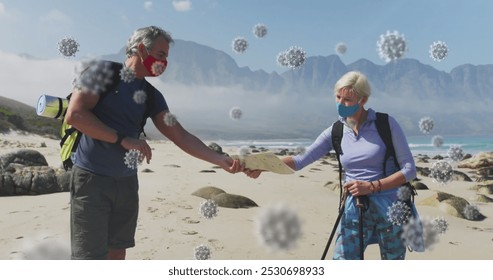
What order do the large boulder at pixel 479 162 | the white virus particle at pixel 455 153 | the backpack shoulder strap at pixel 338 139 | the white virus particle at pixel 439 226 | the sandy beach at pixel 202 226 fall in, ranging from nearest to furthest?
1. the backpack shoulder strap at pixel 338 139
2. the white virus particle at pixel 439 226
3. the white virus particle at pixel 455 153
4. the sandy beach at pixel 202 226
5. the large boulder at pixel 479 162

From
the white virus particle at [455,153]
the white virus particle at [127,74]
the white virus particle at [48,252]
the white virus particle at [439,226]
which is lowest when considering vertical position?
the white virus particle at [48,252]

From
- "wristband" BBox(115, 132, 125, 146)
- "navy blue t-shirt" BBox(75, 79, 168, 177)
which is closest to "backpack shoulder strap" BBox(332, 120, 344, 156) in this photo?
"navy blue t-shirt" BBox(75, 79, 168, 177)

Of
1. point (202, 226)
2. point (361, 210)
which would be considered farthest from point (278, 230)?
point (202, 226)

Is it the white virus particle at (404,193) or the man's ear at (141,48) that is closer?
the man's ear at (141,48)

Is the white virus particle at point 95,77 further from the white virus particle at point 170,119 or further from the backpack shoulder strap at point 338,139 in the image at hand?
the backpack shoulder strap at point 338,139

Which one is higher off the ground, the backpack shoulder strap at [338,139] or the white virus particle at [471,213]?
the backpack shoulder strap at [338,139]

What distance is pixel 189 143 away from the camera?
4059 millimetres

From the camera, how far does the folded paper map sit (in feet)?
12.6

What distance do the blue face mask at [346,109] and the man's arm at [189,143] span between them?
3.68 feet

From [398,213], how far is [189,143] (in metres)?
1.82

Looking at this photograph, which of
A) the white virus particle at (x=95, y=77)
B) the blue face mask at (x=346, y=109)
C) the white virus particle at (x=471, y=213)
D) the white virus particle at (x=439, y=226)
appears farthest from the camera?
the white virus particle at (x=471, y=213)

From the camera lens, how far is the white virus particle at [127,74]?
344cm

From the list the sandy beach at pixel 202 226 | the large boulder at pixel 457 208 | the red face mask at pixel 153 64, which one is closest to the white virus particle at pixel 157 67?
the red face mask at pixel 153 64
